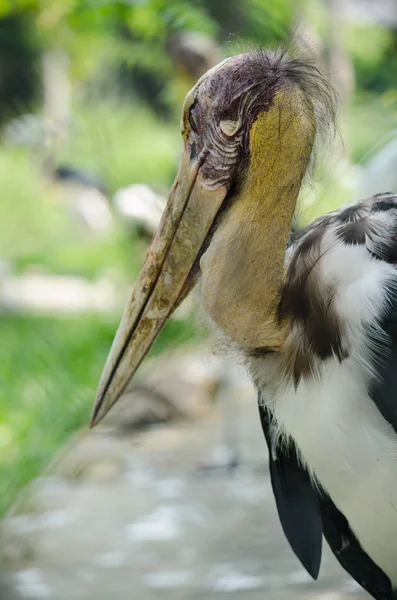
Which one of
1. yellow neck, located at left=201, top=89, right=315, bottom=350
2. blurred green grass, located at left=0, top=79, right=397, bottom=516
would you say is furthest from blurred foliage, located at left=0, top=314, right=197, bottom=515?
yellow neck, located at left=201, top=89, right=315, bottom=350

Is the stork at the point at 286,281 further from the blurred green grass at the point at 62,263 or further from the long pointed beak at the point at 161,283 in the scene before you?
the blurred green grass at the point at 62,263

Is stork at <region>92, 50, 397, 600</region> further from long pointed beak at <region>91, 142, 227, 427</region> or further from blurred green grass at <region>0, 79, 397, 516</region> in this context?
blurred green grass at <region>0, 79, 397, 516</region>

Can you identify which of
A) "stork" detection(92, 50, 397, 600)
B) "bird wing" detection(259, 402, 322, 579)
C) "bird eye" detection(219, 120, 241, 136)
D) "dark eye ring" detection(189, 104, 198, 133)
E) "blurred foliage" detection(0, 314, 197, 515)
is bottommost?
"bird wing" detection(259, 402, 322, 579)

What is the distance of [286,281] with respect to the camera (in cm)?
212

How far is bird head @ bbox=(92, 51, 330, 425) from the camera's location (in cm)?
210

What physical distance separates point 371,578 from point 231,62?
1424 mm

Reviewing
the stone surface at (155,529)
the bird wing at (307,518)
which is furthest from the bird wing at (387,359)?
the stone surface at (155,529)

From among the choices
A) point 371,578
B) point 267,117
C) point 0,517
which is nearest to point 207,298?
point 267,117

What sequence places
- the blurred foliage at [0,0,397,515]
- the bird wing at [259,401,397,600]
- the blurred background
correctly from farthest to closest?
the blurred foliage at [0,0,397,515], the blurred background, the bird wing at [259,401,397,600]

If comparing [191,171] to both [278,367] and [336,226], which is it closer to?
[336,226]

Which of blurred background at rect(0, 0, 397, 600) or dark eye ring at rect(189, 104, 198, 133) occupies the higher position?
blurred background at rect(0, 0, 397, 600)

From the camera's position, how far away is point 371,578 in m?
2.53

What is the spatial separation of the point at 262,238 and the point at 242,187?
139mm

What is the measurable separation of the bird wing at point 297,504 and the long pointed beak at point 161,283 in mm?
404
